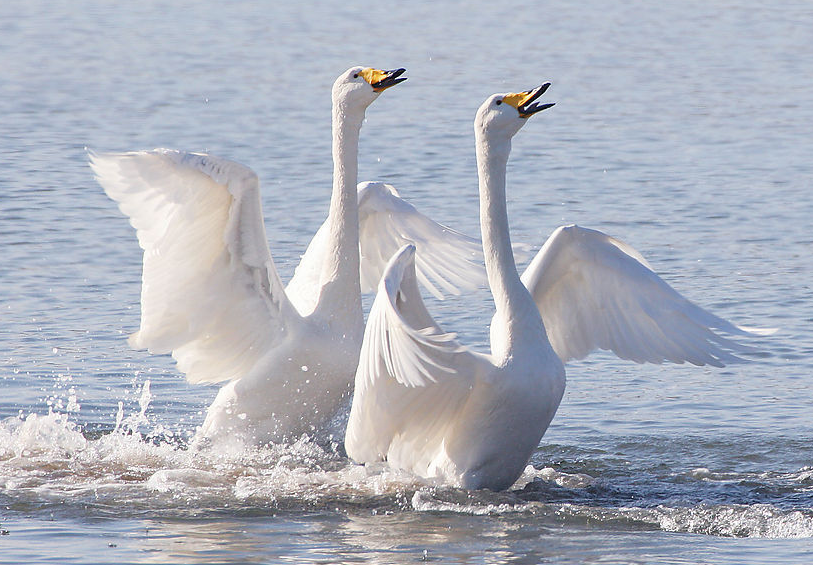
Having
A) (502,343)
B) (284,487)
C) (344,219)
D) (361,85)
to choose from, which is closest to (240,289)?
(344,219)

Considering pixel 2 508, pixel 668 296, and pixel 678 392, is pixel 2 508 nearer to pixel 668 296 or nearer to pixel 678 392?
pixel 668 296

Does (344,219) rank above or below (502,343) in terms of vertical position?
above

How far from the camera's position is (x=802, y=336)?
38.5ft

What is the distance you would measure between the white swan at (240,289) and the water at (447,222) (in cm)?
39

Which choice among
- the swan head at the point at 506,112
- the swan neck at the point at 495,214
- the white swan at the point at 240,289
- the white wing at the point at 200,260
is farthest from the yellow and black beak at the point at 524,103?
the white wing at the point at 200,260

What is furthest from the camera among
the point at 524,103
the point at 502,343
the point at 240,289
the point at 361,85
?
the point at 361,85

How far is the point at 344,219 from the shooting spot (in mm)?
9430

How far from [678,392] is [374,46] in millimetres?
15361

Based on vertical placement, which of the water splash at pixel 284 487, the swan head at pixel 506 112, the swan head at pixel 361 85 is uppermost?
the swan head at pixel 361 85

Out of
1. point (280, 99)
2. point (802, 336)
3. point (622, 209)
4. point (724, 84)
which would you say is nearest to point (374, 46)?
point (280, 99)

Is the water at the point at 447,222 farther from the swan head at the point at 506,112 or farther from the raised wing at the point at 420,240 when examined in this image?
the swan head at the point at 506,112

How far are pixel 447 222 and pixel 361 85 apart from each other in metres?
5.68

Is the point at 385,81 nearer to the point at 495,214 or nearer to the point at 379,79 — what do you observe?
the point at 379,79

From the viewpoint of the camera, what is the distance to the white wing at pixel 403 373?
24.0 feet
